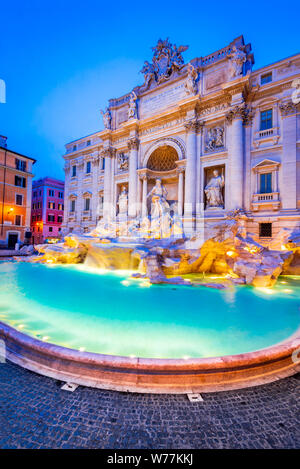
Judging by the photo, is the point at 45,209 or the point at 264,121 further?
the point at 45,209

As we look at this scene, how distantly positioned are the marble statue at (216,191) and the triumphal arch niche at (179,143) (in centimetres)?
7

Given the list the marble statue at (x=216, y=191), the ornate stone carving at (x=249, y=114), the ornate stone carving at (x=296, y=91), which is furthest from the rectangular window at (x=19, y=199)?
the ornate stone carving at (x=296, y=91)

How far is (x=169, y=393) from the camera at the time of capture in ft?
7.06

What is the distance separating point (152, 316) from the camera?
443cm

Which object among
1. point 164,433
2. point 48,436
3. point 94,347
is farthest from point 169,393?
point 94,347

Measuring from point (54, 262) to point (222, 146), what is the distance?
14.5 meters

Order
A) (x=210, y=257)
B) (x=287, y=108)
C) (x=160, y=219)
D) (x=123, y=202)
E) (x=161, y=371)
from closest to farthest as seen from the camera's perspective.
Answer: (x=161, y=371), (x=210, y=257), (x=287, y=108), (x=160, y=219), (x=123, y=202)

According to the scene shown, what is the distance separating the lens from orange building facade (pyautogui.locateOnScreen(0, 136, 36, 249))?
22.5 metres

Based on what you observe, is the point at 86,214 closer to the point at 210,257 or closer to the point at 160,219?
the point at 160,219

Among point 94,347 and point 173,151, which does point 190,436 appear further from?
point 173,151

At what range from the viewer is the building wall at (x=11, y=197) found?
2245 cm

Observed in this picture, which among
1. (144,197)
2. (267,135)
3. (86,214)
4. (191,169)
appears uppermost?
(267,135)

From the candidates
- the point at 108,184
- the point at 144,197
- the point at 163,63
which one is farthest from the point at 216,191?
the point at 163,63

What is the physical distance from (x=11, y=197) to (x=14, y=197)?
0.35 metres
